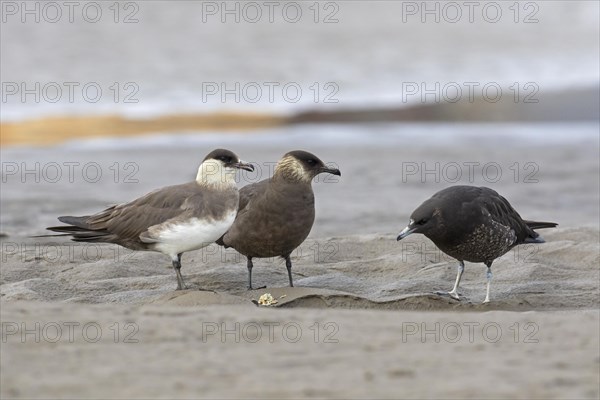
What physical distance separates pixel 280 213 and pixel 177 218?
73 cm

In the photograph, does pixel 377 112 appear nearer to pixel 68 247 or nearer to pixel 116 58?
pixel 116 58

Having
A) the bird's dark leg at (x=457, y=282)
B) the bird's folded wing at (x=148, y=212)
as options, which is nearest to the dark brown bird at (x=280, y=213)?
the bird's folded wing at (x=148, y=212)

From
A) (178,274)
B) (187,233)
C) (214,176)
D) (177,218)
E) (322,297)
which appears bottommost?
(322,297)

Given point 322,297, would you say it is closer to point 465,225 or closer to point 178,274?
point 178,274

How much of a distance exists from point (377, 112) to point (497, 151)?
3.33 metres

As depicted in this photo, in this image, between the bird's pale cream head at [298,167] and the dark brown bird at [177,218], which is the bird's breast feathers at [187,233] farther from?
the bird's pale cream head at [298,167]

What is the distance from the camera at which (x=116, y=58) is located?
2047 centimetres

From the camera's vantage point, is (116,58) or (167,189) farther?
(116,58)

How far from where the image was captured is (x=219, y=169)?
777cm

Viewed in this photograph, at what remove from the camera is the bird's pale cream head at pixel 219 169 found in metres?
7.73

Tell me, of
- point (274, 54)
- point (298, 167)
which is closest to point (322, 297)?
point (298, 167)

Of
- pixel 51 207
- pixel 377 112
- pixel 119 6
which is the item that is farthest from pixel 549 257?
pixel 119 6

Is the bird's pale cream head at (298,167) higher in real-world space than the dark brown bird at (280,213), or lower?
higher

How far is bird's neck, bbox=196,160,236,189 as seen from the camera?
771 cm
